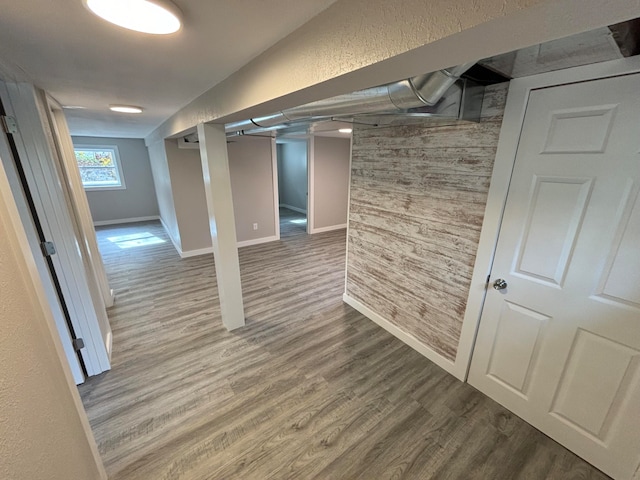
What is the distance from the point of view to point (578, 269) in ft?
4.58

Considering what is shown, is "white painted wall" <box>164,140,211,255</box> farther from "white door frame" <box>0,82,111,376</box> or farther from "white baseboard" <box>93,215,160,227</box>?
"white baseboard" <box>93,215,160,227</box>

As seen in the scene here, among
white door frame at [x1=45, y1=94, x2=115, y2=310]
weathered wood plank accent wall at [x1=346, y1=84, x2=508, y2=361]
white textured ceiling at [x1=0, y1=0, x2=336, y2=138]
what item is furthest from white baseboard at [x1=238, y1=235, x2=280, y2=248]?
white textured ceiling at [x1=0, y1=0, x2=336, y2=138]

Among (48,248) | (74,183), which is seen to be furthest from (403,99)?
(74,183)

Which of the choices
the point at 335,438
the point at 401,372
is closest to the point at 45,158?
the point at 335,438

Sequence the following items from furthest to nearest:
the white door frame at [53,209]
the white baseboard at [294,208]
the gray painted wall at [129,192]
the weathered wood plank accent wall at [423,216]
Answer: the white baseboard at [294,208] < the gray painted wall at [129,192] < the weathered wood plank accent wall at [423,216] < the white door frame at [53,209]

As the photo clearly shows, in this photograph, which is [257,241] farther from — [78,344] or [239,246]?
[78,344]

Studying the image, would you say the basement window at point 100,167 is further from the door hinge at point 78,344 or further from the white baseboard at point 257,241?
the door hinge at point 78,344

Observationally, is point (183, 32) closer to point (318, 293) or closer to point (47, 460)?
point (47, 460)

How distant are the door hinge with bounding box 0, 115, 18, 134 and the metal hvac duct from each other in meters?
1.58

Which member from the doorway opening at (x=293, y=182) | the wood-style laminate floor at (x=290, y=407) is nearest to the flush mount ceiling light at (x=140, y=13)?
the wood-style laminate floor at (x=290, y=407)

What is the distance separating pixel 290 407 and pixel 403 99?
200 cm

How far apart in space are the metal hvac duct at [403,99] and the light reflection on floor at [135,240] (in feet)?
15.9

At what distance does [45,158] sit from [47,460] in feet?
6.09

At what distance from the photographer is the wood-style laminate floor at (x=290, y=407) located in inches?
57.9
